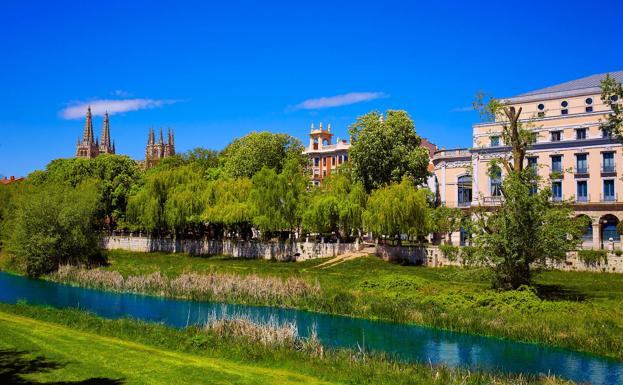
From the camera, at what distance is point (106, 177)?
269ft

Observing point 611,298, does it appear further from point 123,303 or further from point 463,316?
point 123,303

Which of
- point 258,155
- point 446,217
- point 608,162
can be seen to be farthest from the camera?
point 258,155

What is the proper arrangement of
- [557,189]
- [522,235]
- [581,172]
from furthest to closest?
[557,189] < [581,172] < [522,235]

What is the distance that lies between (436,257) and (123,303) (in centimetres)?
2603

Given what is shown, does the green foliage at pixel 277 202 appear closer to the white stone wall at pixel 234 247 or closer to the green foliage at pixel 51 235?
the white stone wall at pixel 234 247

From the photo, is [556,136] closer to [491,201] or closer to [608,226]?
[491,201]

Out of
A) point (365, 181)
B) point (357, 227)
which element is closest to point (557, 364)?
point (357, 227)

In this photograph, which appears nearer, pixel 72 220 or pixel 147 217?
pixel 72 220

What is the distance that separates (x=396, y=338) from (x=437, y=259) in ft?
78.5

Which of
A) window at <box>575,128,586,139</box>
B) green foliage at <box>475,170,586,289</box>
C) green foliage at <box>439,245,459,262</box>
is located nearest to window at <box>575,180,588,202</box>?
window at <box>575,128,586,139</box>

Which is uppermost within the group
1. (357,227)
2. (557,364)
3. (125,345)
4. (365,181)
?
(365,181)

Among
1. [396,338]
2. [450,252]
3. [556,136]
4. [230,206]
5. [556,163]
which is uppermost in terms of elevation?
[556,136]

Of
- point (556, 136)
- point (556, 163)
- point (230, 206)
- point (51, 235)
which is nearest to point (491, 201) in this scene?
point (556, 163)

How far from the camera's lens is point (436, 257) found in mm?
51656
